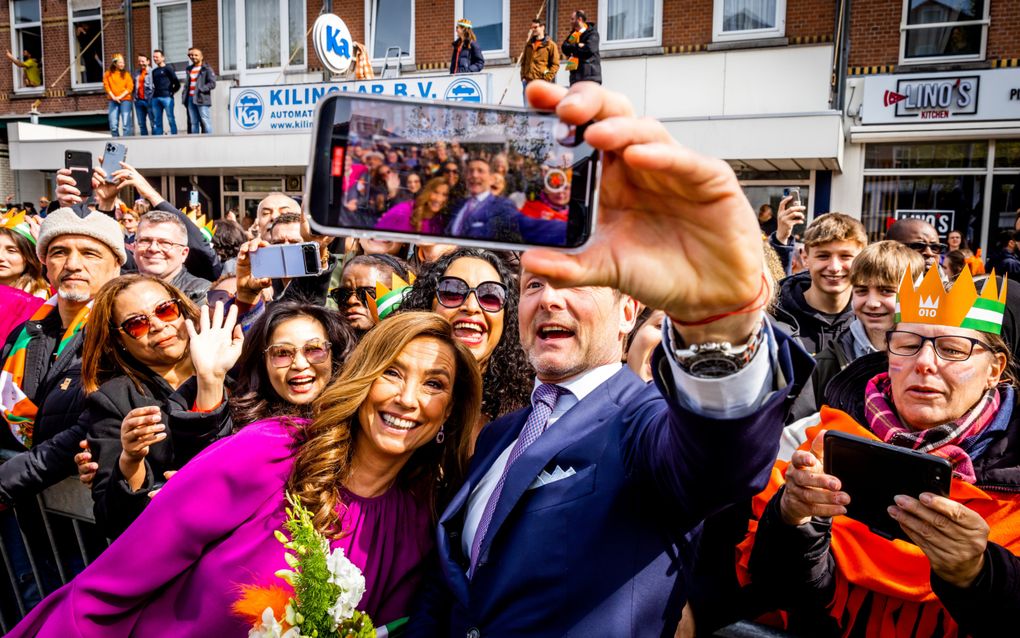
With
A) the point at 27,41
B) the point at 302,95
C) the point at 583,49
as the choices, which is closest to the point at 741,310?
the point at 583,49

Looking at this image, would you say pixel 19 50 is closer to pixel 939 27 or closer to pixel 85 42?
pixel 85 42

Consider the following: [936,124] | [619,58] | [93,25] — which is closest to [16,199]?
[93,25]

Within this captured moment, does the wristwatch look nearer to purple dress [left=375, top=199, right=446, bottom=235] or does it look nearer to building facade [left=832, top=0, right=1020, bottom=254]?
purple dress [left=375, top=199, right=446, bottom=235]

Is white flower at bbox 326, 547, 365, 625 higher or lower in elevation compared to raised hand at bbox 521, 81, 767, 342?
lower

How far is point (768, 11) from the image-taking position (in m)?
13.7

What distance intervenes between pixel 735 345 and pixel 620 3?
15.2 metres

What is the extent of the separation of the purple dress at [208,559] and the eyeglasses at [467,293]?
4.11 feet

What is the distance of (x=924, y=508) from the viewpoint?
5.82 ft

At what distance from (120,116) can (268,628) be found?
1849cm

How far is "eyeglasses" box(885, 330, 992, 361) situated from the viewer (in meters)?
2.28

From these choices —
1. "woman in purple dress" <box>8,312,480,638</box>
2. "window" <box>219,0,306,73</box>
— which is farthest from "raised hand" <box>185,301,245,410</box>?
"window" <box>219,0,306,73</box>

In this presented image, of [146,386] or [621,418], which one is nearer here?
[621,418]

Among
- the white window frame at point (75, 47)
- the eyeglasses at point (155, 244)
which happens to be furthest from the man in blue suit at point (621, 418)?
the white window frame at point (75, 47)

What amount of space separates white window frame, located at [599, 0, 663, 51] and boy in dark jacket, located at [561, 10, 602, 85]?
247 centimetres
